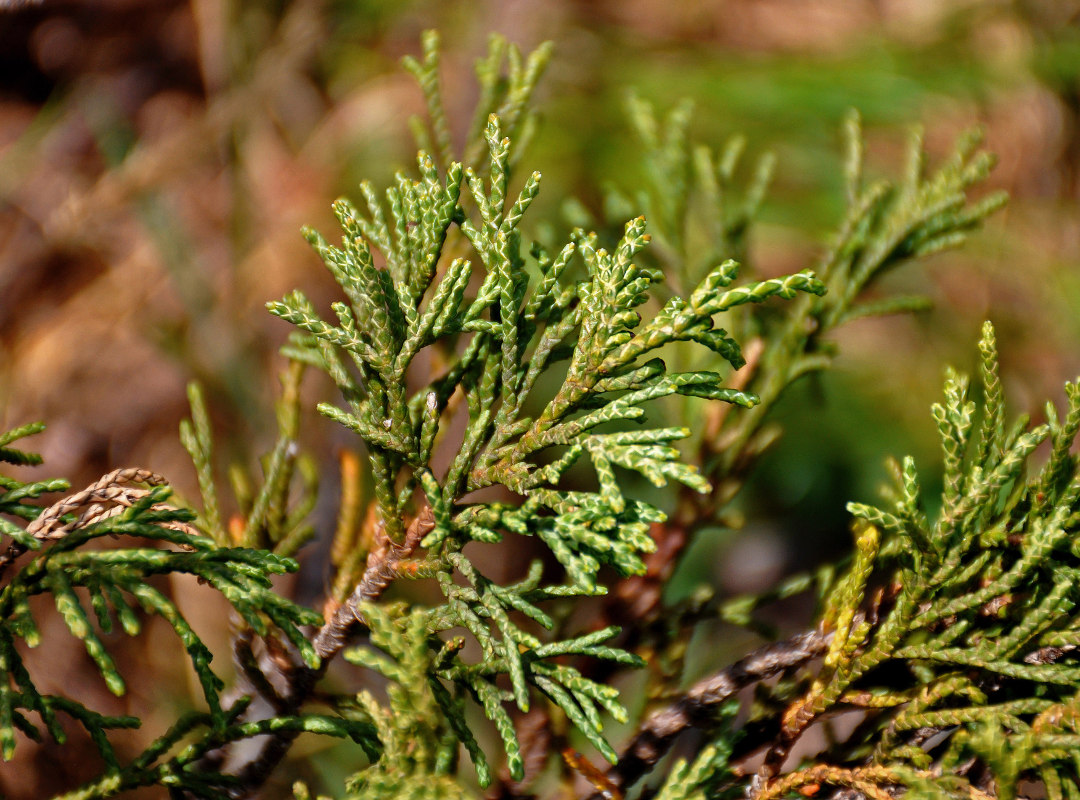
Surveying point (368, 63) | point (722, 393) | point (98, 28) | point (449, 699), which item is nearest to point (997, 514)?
point (722, 393)

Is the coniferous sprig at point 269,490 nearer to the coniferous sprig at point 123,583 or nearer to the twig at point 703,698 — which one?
the coniferous sprig at point 123,583

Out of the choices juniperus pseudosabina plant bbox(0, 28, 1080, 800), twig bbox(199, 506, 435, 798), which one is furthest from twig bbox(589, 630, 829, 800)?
twig bbox(199, 506, 435, 798)

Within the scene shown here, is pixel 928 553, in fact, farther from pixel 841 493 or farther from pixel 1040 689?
pixel 841 493

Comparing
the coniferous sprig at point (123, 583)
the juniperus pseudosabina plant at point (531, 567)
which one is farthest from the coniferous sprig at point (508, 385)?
the coniferous sprig at point (123, 583)

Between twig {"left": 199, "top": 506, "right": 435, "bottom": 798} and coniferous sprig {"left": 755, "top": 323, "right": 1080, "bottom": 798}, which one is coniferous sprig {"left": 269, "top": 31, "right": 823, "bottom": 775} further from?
coniferous sprig {"left": 755, "top": 323, "right": 1080, "bottom": 798}

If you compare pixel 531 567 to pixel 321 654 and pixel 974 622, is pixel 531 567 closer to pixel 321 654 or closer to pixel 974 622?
pixel 321 654

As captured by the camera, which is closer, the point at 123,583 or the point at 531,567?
the point at 123,583

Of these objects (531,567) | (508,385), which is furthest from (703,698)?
(508,385)
